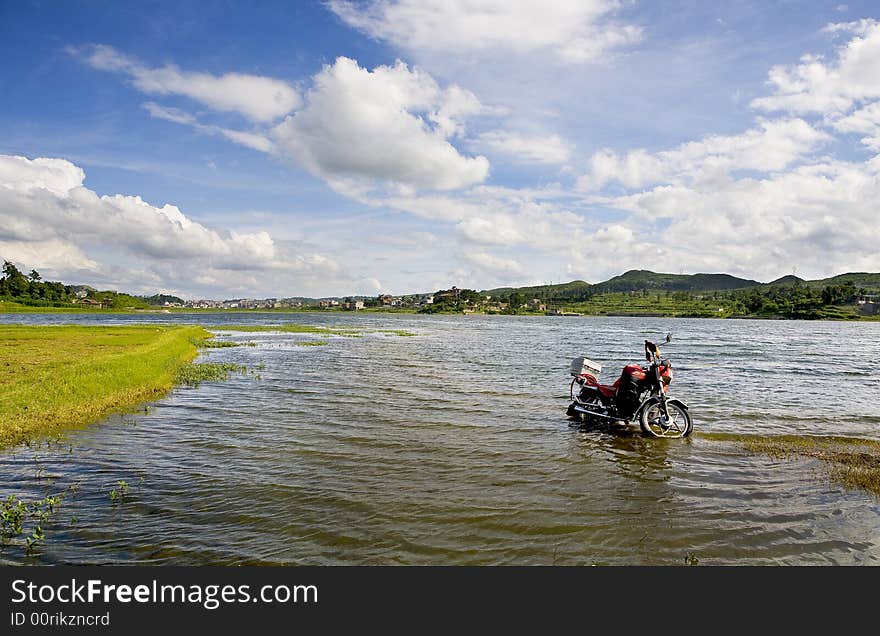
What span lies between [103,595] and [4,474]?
8156mm

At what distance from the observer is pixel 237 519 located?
9.41 meters

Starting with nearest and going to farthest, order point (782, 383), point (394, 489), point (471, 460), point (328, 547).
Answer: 1. point (328, 547)
2. point (394, 489)
3. point (471, 460)
4. point (782, 383)

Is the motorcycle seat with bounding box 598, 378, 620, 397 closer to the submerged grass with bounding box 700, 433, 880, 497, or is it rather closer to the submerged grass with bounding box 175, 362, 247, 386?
the submerged grass with bounding box 700, 433, 880, 497

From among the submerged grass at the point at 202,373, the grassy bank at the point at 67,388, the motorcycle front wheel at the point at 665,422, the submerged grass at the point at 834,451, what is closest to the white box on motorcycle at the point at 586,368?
the motorcycle front wheel at the point at 665,422

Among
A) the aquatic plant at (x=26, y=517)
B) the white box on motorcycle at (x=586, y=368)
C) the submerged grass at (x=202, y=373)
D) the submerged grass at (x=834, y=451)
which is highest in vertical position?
the white box on motorcycle at (x=586, y=368)

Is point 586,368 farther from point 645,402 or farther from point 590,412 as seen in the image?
point 645,402

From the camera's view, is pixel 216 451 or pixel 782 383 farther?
pixel 782 383

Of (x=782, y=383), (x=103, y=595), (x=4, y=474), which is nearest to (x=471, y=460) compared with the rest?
(x=103, y=595)

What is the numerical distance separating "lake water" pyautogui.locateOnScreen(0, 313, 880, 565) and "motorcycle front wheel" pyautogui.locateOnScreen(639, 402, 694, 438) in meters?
0.63

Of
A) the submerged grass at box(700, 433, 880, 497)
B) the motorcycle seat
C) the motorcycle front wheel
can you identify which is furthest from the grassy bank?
the submerged grass at box(700, 433, 880, 497)

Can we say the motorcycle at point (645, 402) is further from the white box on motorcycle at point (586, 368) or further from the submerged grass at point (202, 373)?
the submerged grass at point (202, 373)

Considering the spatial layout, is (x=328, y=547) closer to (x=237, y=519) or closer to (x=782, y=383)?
Result: (x=237, y=519)

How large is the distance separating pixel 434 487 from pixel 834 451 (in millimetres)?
12208

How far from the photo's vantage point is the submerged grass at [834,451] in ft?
38.9
